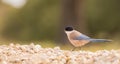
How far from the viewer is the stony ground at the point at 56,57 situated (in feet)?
22.1

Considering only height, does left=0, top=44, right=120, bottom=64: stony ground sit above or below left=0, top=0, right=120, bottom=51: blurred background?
above

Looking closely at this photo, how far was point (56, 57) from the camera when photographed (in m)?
6.93

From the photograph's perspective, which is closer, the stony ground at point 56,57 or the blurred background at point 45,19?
the stony ground at point 56,57

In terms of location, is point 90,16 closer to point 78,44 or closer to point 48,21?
point 48,21

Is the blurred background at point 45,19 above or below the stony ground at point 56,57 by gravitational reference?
below

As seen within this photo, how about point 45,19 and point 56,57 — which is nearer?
point 56,57

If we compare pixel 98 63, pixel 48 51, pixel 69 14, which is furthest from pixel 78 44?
pixel 69 14

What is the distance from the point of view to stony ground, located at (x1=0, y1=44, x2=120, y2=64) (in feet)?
22.1

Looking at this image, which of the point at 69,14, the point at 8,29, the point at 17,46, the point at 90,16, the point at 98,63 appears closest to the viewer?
the point at 98,63

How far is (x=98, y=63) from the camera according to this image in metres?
6.64

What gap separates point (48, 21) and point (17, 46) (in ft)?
69.1

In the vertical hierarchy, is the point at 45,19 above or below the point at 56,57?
below

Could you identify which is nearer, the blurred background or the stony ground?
the stony ground

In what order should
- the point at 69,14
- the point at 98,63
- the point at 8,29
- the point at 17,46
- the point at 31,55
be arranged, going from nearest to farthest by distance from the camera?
the point at 98,63 < the point at 31,55 < the point at 17,46 < the point at 69,14 < the point at 8,29
